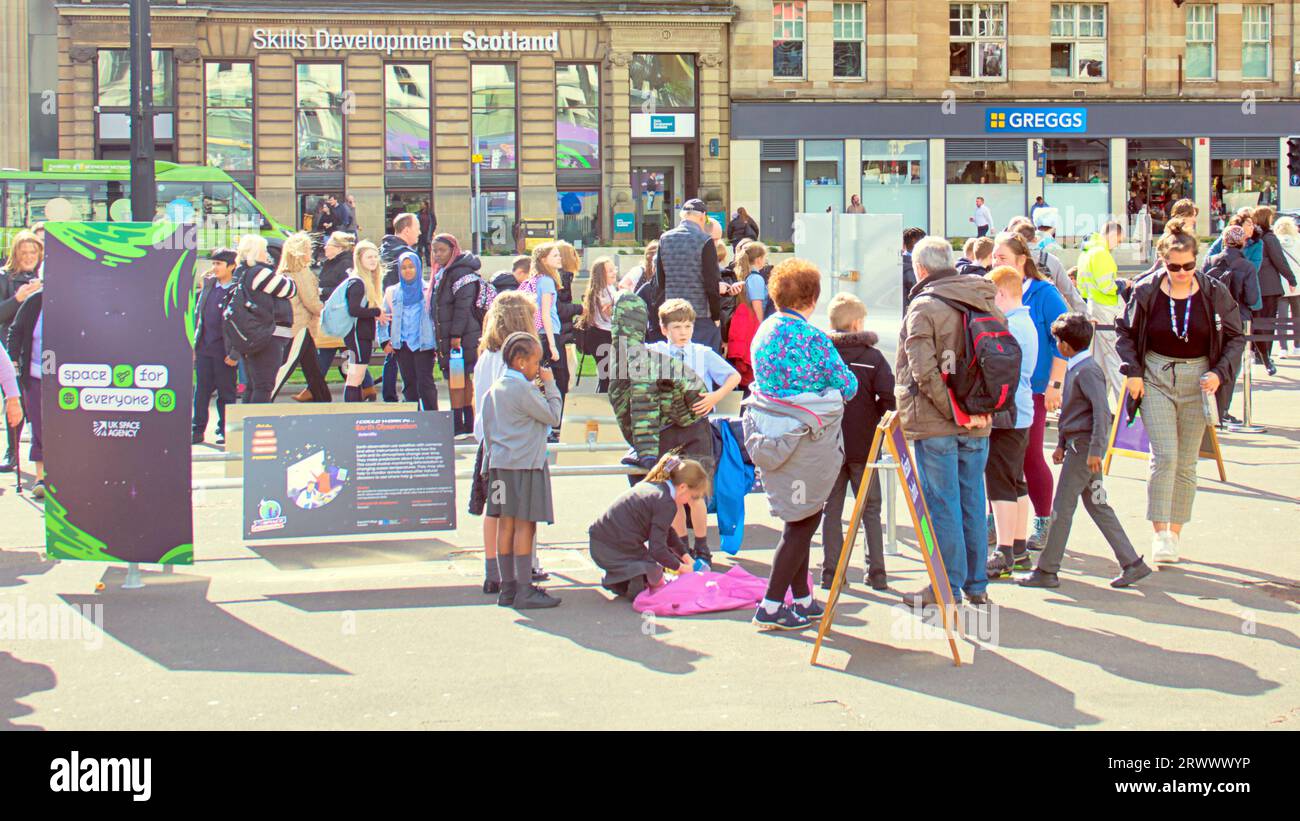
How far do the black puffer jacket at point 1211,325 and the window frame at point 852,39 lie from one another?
33.0 m

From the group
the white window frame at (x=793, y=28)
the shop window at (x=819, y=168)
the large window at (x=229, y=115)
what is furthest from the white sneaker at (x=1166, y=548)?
the white window frame at (x=793, y=28)

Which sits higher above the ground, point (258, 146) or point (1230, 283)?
point (258, 146)

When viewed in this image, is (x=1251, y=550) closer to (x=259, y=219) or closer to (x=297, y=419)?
(x=297, y=419)

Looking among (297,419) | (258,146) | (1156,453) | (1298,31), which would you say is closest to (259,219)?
(258,146)

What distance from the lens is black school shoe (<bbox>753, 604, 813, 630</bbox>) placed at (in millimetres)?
7621

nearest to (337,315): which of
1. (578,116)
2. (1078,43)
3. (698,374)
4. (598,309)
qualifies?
(598,309)

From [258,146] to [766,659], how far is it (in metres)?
34.0

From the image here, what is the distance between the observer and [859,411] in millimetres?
8523

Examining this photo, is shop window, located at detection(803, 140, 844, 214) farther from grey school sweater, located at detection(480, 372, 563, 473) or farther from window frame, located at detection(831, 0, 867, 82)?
grey school sweater, located at detection(480, 372, 563, 473)

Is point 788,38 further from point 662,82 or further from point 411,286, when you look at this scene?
point 411,286

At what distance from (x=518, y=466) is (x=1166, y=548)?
396cm

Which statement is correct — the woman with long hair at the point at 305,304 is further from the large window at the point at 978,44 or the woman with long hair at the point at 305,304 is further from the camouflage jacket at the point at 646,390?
the large window at the point at 978,44

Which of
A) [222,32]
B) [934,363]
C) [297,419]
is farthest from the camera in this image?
[222,32]

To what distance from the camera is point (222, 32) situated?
125 ft
